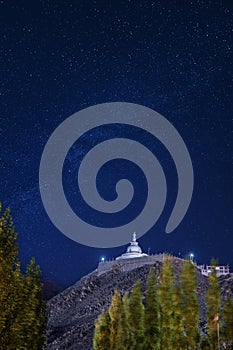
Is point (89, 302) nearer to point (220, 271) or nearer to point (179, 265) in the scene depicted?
point (179, 265)

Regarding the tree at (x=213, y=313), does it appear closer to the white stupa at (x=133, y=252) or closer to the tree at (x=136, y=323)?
the tree at (x=136, y=323)

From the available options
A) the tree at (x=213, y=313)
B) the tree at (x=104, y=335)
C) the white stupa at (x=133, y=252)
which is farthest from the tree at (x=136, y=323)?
the white stupa at (x=133, y=252)

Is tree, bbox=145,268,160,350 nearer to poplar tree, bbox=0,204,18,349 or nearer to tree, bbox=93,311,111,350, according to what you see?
tree, bbox=93,311,111,350

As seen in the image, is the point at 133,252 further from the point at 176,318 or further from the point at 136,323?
the point at 176,318

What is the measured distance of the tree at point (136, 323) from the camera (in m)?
30.7

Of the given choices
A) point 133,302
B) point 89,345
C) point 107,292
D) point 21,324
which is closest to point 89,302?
point 107,292

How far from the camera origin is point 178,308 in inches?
1096

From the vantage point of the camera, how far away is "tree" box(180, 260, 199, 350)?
27.4 meters

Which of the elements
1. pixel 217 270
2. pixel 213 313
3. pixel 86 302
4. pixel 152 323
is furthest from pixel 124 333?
pixel 217 270

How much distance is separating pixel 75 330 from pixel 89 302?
16.2 meters

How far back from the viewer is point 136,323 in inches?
1243

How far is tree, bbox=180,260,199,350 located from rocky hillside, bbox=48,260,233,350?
33410 millimetres

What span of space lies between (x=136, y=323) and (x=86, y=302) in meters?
55.9

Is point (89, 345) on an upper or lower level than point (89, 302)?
lower
